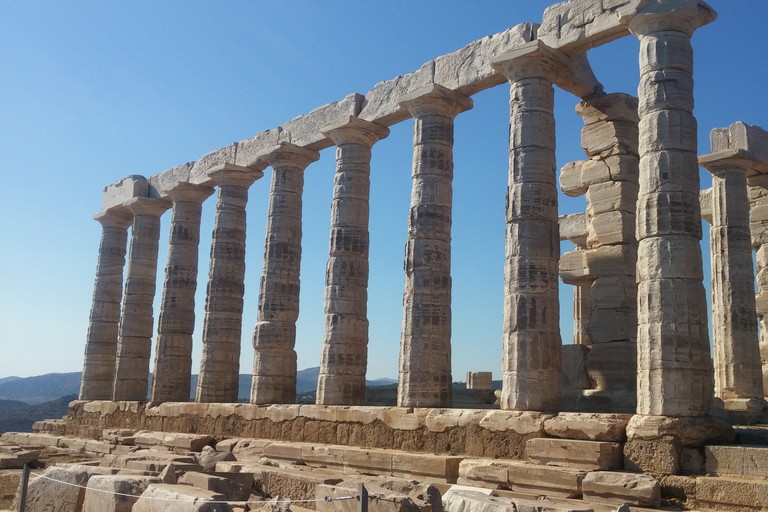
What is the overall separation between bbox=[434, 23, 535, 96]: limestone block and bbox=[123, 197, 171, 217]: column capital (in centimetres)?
1264

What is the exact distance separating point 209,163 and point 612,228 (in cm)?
1280

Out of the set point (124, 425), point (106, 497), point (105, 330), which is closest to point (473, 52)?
point (106, 497)

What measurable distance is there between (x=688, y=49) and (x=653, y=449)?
262 inches

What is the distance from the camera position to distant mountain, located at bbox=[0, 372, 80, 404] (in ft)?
401

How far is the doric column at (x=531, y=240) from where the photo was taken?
45.0 feet

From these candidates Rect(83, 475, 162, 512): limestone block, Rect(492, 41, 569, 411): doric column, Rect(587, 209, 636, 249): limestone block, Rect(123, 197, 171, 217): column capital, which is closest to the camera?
Rect(83, 475, 162, 512): limestone block

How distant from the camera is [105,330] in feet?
88.3

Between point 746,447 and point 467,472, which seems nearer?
point 746,447

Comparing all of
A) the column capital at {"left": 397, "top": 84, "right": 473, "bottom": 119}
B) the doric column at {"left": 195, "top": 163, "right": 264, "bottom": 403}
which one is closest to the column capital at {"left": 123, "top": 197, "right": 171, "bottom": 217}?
the doric column at {"left": 195, "top": 163, "right": 264, "bottom": 403}

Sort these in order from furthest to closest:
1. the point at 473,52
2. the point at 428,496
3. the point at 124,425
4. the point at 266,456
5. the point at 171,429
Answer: the point at 124,425 → the point at 171,429 → the point at 266,456 → the point at 473,52 → the point at 428,496

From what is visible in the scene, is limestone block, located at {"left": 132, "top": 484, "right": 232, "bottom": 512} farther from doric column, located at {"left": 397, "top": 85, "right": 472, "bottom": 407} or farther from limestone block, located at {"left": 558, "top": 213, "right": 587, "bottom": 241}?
limestone block, located at {"left": 558, "top": 213, "right": 587, "bottom": 241}

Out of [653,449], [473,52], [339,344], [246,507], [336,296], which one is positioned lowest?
[246,507]

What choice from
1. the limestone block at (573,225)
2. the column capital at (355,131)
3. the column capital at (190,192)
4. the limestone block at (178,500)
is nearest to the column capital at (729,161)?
the limestone block at (573,225)

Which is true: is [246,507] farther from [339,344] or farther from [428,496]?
[339,344]
